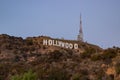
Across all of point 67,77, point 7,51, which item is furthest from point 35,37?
point 67,77

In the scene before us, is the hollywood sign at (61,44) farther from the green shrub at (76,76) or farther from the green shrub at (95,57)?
the green shrub at (76,76)

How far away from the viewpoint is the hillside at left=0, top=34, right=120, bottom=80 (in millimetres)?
44969

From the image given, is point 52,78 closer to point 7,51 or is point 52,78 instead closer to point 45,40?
point 7,51

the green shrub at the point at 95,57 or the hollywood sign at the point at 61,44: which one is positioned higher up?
the hollywood sign at the point at 61,44

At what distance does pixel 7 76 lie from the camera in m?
50.2

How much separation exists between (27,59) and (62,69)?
14.8m

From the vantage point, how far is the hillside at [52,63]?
44969 mm

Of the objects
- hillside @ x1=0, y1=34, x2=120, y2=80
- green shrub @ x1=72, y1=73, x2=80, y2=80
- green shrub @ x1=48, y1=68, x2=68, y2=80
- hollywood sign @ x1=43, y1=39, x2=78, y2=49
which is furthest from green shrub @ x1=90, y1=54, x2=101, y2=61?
hollywood sign @ x1=43, y1=39, x2=78, y2=49

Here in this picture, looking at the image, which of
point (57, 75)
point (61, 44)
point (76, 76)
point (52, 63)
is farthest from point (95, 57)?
point (61, 44)

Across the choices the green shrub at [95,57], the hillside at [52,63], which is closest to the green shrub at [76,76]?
the hillside at [52,63]

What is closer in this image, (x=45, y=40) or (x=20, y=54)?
(x=20, y=54)

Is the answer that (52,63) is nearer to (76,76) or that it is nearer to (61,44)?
(76,76)

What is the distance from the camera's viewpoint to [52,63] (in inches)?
2175

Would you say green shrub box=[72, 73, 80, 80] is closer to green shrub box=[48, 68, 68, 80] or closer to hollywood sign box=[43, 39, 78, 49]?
green shrub box=[48, 68, 68, 80]
